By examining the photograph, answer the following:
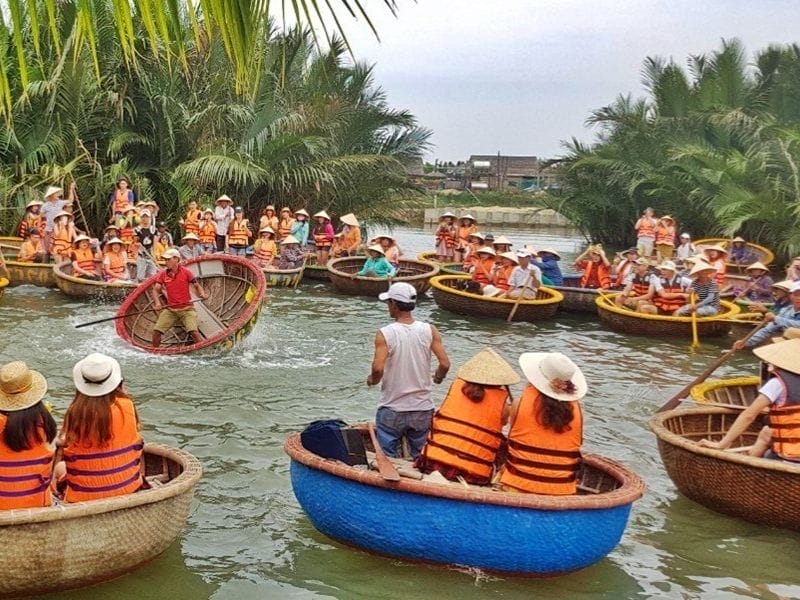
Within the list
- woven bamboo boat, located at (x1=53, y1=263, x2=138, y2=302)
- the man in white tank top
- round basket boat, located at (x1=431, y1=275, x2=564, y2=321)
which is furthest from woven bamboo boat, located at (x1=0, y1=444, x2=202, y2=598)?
woven bamboo boat, located at (x1=53, y1=263, x2=138, y2=302)

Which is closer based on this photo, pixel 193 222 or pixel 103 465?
pixel 103 465

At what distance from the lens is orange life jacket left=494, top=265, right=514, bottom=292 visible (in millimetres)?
15430

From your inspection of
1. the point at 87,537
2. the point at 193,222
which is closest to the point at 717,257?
the point at 193,222

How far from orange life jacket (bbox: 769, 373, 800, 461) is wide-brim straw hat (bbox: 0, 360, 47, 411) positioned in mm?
4542

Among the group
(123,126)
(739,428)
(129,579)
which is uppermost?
(123,126)

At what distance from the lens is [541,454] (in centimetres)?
552

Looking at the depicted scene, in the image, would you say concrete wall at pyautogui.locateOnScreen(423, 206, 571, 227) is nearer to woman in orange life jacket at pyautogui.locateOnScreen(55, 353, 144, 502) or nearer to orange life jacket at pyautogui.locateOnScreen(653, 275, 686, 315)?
orange life jacket at pyautogui.locateOnScreen(653, 275, 686, 315)

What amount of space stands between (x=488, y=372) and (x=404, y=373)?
827 millimetres

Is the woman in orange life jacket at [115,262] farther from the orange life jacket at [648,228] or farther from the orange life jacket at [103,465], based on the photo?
the orange life jacket at [648,228]

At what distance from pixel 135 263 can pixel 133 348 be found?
18.4 ft

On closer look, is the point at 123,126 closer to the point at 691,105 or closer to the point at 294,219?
the point at 294,219

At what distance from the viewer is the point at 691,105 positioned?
27.9 meters

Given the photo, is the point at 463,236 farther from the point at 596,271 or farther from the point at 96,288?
the point at 96,288

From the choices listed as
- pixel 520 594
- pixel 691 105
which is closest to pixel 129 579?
pixel 520 594
